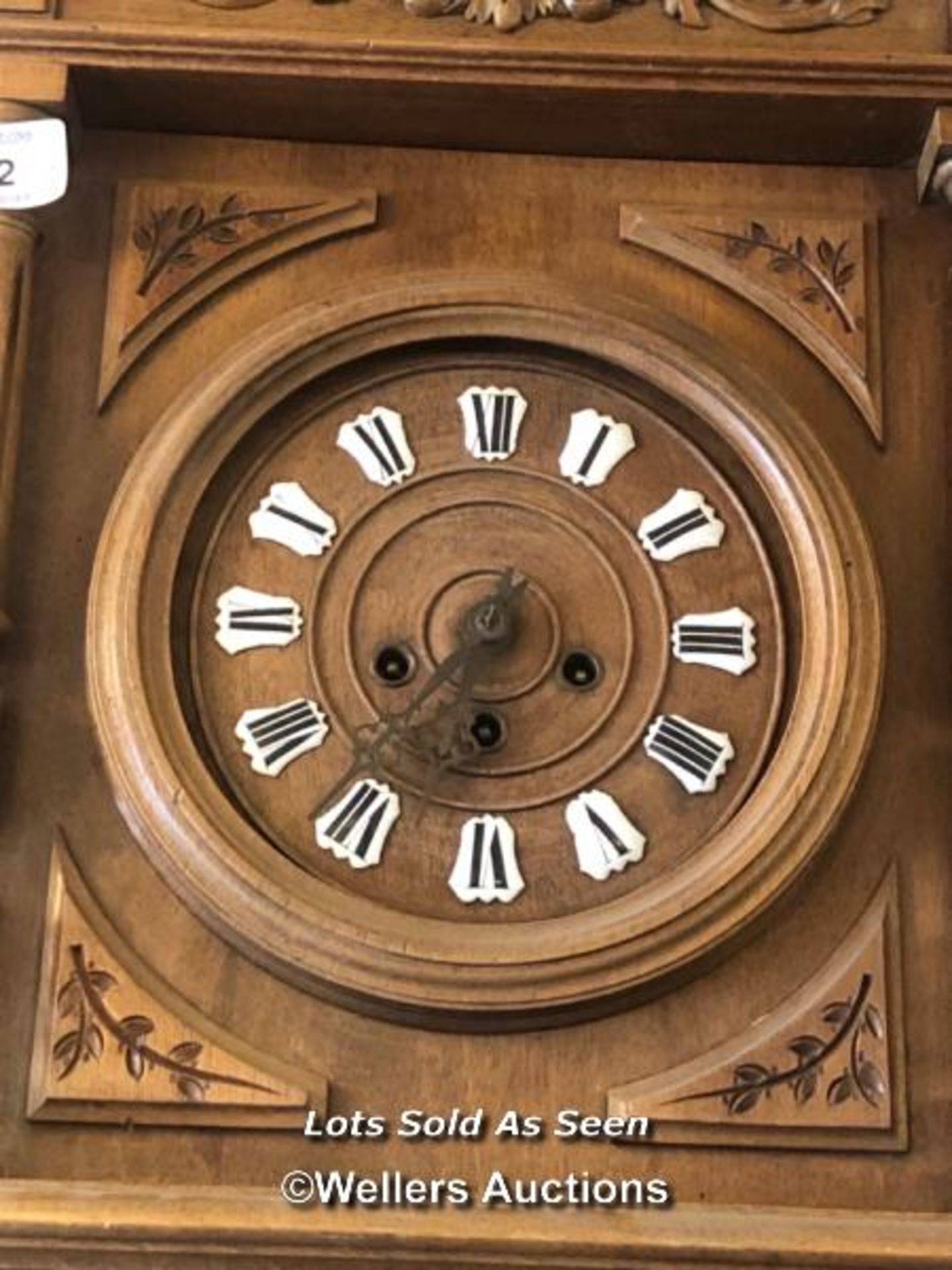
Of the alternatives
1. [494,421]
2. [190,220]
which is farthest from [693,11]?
[190,220]

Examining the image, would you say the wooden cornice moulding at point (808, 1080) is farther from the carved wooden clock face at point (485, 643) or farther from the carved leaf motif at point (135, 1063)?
the carved leaf motif at point (135, 1063)

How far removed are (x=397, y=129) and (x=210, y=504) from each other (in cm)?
54

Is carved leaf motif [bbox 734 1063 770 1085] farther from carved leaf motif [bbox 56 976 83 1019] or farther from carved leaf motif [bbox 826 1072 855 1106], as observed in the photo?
carved leaf motif [bbox 56 976 83 1019]

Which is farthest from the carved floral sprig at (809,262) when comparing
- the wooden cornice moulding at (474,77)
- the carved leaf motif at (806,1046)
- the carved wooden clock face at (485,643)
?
the carved leaf motif at (806,1046)

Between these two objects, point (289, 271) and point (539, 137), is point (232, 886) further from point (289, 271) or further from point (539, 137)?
point (539, 137)

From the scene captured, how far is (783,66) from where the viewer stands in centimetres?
277

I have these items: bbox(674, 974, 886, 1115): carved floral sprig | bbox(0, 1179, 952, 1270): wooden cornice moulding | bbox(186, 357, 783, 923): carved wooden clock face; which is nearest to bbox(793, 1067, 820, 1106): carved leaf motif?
bbox(674, 974, 886, 1115): carved floral sprig

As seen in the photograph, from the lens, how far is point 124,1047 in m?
2.49

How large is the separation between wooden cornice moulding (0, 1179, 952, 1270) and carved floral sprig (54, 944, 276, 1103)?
13 centimetres

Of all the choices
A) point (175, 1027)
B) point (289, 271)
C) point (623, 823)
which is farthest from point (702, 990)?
point (289, 271)

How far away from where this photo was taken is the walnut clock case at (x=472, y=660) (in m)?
2.49

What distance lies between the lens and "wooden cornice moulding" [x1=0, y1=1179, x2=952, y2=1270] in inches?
93.4

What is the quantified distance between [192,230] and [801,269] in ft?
2.45

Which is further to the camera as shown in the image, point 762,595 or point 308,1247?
point 762,595
